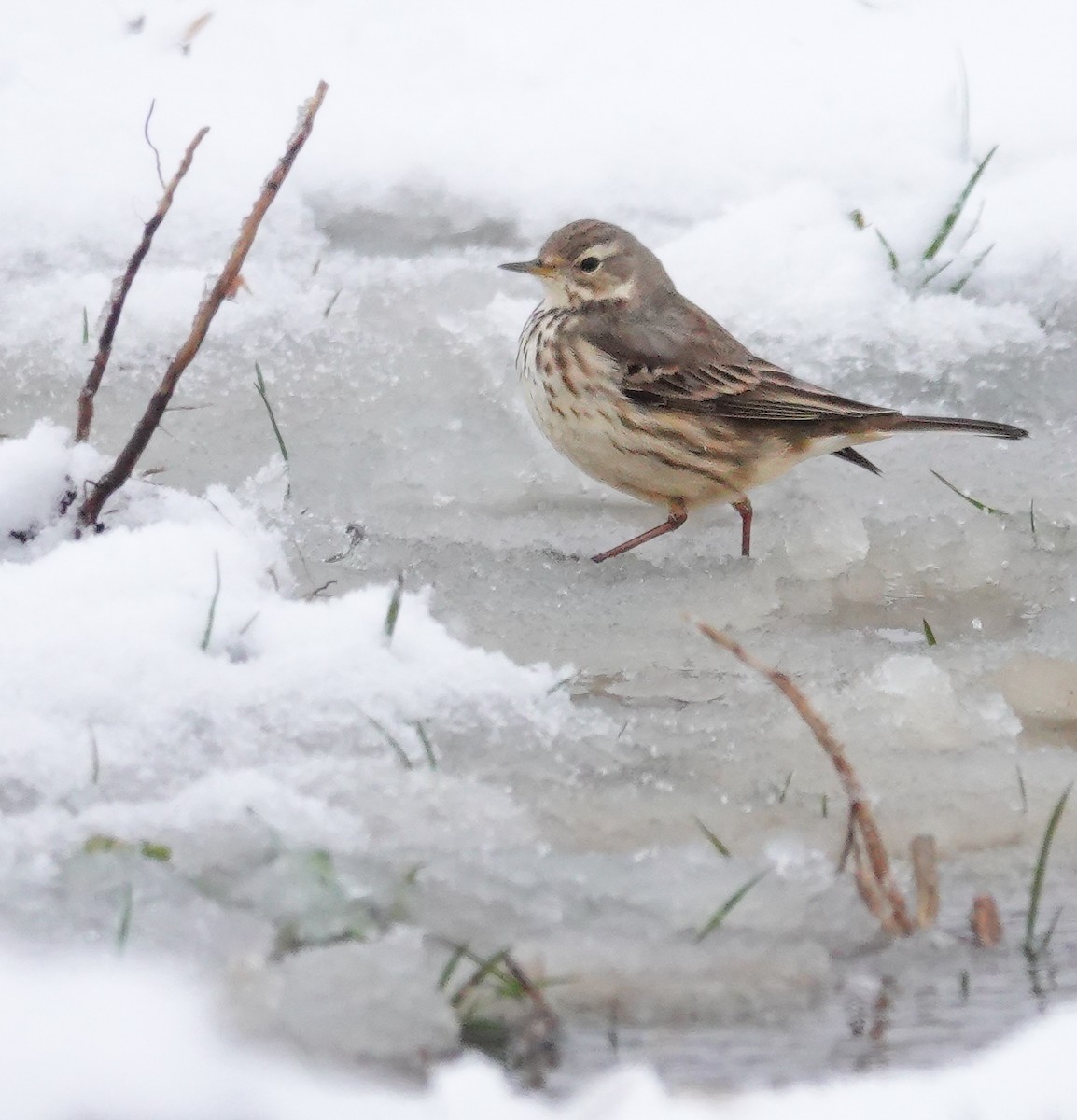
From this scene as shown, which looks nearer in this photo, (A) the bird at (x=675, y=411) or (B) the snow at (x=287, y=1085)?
(B) the snow at (x=287, y=1085)

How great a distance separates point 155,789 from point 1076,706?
6.92 feet

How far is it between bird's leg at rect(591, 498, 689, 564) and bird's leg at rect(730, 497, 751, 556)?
18cm

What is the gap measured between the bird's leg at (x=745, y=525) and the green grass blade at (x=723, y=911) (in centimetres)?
217

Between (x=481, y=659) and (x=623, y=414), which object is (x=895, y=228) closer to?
(x=623, y=414)

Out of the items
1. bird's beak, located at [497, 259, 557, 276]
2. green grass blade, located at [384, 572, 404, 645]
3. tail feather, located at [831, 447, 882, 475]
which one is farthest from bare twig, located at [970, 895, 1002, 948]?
bird's beak, located at [497, 259, 557, 276]

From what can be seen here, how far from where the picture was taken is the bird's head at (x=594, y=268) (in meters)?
5.57

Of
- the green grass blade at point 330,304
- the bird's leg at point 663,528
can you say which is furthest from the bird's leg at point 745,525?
the green grass blade at point 330,304

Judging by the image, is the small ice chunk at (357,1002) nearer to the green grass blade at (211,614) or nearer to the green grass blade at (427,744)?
the green grass blade at (427,744)

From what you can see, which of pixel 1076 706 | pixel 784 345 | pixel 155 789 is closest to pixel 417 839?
pixel 155 789

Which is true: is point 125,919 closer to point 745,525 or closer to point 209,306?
point 209,306

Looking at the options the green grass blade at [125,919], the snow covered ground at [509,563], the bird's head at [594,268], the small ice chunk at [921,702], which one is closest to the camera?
the green grass blade at [125,919]

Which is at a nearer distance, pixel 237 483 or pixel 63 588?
pixel 63 588

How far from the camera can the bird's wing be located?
203 inches

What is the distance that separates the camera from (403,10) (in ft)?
24.7
